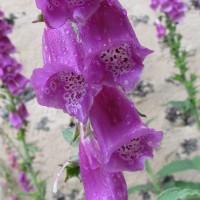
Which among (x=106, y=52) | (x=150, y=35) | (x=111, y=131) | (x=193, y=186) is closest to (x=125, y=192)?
(x=111, y=131)

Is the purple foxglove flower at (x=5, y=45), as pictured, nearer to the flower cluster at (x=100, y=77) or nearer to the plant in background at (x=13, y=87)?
the plant in background at (x=13, y=87)

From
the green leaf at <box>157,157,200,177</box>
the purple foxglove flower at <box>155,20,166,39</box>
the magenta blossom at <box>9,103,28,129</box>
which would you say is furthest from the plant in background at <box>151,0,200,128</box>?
the magenta blossom at <box>9,103,28,129</box>

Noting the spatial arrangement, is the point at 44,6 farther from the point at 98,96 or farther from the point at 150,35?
the point at 150,35

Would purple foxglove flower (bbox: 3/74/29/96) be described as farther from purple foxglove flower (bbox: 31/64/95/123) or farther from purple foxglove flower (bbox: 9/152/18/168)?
purple foxglove flower (bbox: 31/64/95/123)

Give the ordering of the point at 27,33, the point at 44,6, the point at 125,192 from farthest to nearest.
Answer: the point at 27,33, the point at 125,192, the point at 44,6

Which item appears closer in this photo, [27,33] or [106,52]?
[106,52]

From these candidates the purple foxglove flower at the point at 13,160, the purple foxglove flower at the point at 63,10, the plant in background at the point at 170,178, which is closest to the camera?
the purple foxglove flower at the point at 63,10

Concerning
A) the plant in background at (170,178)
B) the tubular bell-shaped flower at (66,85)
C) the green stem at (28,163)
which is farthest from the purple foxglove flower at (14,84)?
the tubular bell-shaped flower at (66,85)
